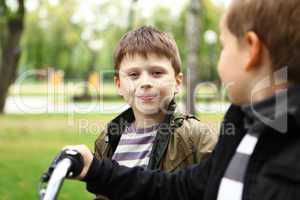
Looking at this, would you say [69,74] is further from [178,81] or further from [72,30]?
[178,81]

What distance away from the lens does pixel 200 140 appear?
2.15 meters

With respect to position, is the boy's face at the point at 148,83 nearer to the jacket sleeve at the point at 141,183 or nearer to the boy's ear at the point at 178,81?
the boy's ear at the point at 178,81

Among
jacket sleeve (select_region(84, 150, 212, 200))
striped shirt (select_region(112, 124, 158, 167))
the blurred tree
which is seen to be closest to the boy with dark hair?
jacket sleeve (select_region(84, 150, 212, 200))

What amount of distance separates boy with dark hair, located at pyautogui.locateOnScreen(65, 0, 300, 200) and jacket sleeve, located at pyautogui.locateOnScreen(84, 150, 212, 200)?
157 millimetres

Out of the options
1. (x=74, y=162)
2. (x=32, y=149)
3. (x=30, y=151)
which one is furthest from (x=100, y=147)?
(x=32, y=149)

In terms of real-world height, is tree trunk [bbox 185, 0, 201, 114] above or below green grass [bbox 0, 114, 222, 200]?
above

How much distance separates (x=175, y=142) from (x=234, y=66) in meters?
0.92

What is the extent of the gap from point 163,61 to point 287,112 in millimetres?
1261

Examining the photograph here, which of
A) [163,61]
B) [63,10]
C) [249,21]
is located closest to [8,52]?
[163,61]

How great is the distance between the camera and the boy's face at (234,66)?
4.11ft

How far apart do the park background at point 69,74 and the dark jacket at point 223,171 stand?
88 centimetres

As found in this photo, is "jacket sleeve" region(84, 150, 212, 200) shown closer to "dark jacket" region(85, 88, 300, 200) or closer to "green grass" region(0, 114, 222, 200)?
"dark jacket" region(85, 88, 300, 200)

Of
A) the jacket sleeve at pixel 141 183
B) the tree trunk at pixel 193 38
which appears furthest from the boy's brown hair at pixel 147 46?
the tree trunk at pixel 193 38

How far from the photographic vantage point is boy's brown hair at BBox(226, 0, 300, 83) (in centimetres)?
115
